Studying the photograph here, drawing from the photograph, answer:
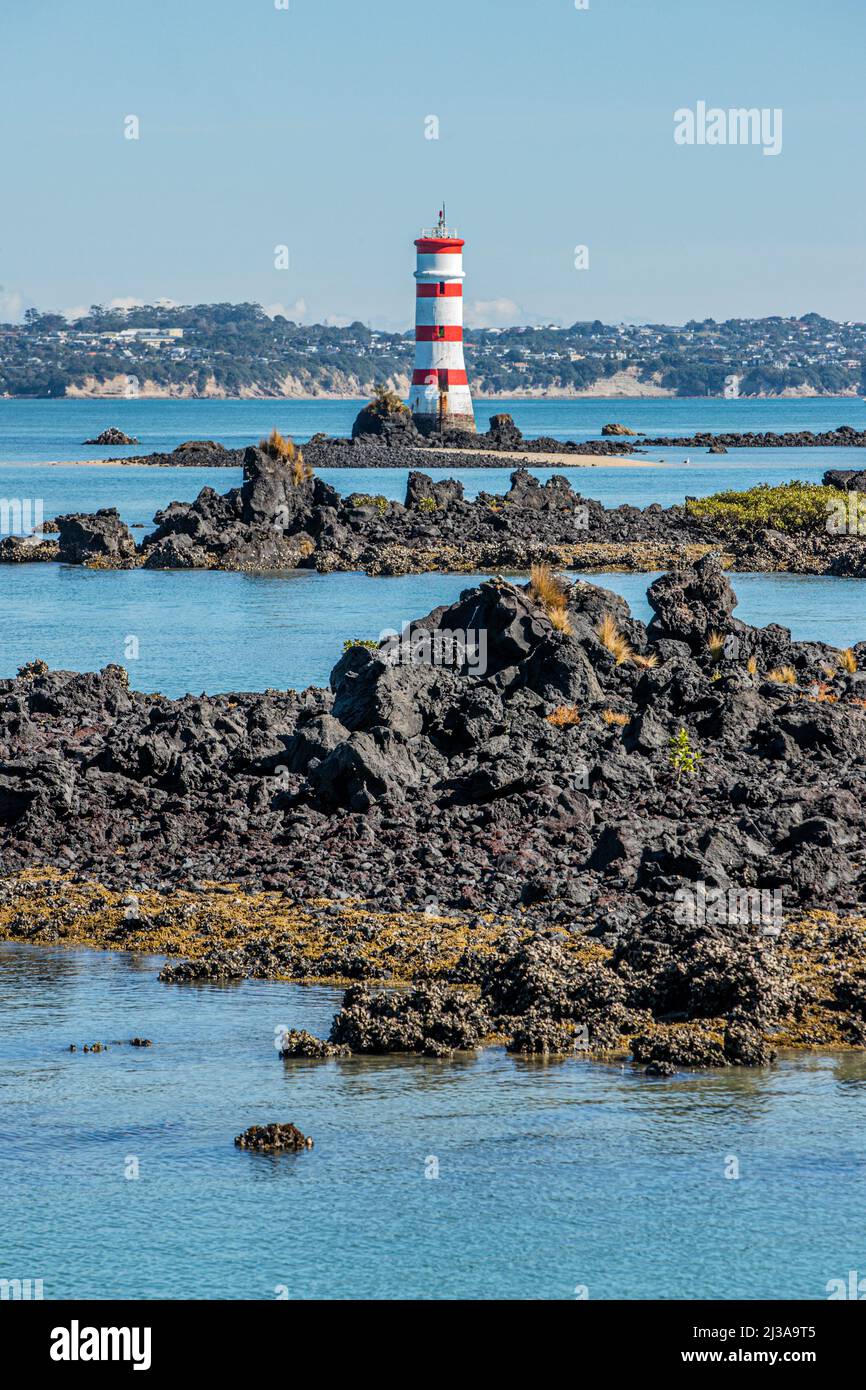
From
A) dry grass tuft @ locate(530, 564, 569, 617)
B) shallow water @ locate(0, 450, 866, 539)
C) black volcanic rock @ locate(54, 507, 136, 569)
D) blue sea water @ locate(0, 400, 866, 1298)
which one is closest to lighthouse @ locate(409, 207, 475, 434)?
shallow water @ locate(0, 450, 866, 539)

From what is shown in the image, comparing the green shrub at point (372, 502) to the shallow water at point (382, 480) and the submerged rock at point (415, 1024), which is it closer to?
the shallow water at point (382, 480)

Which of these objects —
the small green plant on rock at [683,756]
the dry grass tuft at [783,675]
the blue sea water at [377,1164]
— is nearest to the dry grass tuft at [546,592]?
the dry grass tuft at [783,675]

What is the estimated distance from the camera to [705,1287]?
9.41 metres

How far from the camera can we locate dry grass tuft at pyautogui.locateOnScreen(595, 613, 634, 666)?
82.8ft

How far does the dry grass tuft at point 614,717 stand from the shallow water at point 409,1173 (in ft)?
30.5

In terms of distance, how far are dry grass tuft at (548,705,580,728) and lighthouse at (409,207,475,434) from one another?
74.0 meters

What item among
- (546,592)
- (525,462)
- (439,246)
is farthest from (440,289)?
(546,592)

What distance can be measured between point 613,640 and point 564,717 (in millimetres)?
3775

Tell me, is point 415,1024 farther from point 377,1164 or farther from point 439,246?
point 439,246

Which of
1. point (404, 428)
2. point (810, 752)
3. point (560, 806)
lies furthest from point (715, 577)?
point (404, 428)

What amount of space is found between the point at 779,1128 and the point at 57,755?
1155 cm

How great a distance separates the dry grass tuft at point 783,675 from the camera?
25203 millimetres

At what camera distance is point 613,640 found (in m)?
25.6

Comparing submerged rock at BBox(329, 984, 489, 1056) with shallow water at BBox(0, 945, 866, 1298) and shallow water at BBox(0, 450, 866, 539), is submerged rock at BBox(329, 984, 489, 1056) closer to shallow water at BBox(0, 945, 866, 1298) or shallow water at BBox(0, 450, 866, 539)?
shallow water at BBox(0, 945, 866, 1298)
